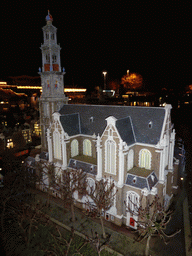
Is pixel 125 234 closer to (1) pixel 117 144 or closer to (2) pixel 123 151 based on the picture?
(2) pixel 123 151

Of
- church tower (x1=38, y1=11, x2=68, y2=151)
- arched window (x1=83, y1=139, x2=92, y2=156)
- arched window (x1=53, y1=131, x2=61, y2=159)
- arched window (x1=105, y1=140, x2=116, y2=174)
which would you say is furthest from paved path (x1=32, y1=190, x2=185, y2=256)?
church tower (x1=38, y1=11, x2=68, y2=151)

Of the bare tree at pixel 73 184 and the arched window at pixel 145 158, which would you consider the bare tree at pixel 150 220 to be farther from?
the bare tree at pixel 73 184

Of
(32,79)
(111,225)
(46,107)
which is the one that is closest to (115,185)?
(111,225)

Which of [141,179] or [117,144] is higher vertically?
[117,144]

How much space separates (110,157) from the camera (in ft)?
104

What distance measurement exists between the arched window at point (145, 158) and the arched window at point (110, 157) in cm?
552

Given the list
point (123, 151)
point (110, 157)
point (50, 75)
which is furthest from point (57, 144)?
point (50, 75)

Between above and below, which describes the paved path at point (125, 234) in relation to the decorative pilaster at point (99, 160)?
below

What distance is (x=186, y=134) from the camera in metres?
77.4

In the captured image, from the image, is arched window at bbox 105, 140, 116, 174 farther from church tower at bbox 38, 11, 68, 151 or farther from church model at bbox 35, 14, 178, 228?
church tower at bbox 38, 11, 68, 151

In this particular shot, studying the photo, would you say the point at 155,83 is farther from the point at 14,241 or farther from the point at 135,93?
the point at 14,241

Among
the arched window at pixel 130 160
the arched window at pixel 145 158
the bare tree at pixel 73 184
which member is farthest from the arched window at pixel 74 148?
the arched window at pixel 145 158

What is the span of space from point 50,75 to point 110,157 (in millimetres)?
24008

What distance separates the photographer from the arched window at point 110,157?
3104 cm
